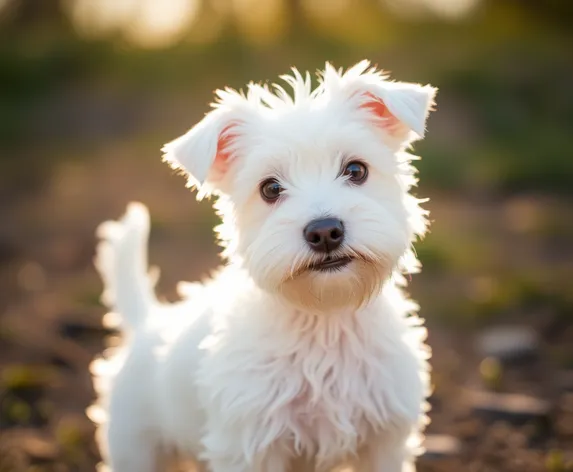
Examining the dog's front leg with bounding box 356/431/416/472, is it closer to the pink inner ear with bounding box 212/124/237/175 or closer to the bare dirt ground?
the bare dirt ground

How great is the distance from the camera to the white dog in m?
3.73

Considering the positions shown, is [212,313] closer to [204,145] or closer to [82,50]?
[204,145]

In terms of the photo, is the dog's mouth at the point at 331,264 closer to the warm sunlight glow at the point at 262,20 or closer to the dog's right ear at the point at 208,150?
the dog's right ear at the point at 208,150

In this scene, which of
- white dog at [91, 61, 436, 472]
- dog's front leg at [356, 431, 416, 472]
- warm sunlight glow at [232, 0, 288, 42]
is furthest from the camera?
warm sunlight glow at [232, 0, 288, 42]

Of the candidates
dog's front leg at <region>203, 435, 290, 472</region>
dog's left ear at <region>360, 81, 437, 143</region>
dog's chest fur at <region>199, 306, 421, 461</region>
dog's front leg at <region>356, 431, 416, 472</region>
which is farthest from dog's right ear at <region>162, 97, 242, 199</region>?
dog's front leg at <region>356, 431, 416, 472</region>

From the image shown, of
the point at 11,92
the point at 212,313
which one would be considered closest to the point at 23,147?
the point at 11,92

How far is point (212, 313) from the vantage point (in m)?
4.45

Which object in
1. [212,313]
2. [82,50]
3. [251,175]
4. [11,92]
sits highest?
[82,50]

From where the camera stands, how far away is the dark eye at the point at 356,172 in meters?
3.96

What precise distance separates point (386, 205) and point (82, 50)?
19.7 m

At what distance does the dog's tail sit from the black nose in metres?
1.65

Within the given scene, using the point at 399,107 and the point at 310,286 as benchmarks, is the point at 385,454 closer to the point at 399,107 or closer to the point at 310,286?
the point at 310,286

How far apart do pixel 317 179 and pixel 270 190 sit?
240mm

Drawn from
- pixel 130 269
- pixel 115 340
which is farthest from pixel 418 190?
pixel 130 269
